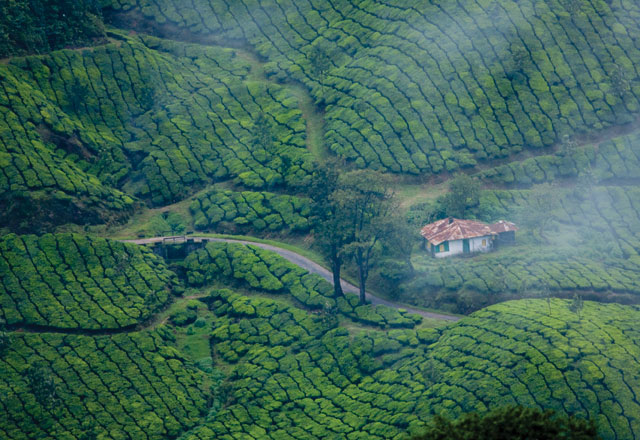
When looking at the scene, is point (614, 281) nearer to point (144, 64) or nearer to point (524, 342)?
point (524, 342)

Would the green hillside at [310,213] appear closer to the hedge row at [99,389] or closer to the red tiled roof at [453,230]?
the hedge row at [99,389]

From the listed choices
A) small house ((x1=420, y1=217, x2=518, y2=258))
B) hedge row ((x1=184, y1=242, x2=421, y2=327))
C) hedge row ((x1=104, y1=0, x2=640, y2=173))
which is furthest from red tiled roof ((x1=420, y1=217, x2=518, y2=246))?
hedge row ((x1=184, y1=242, x2=421, y2=327))

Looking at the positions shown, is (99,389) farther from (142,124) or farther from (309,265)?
(142,124)

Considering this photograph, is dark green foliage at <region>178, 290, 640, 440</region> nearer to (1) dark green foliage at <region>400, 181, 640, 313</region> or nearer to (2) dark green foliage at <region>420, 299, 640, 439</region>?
(2) dark green foliage at <region>420, 299, 640, 439</region>

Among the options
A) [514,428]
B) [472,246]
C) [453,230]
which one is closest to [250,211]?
[453,230]

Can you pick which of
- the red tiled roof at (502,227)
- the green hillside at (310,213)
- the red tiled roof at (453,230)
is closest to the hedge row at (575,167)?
the green hillside at (310,213)
